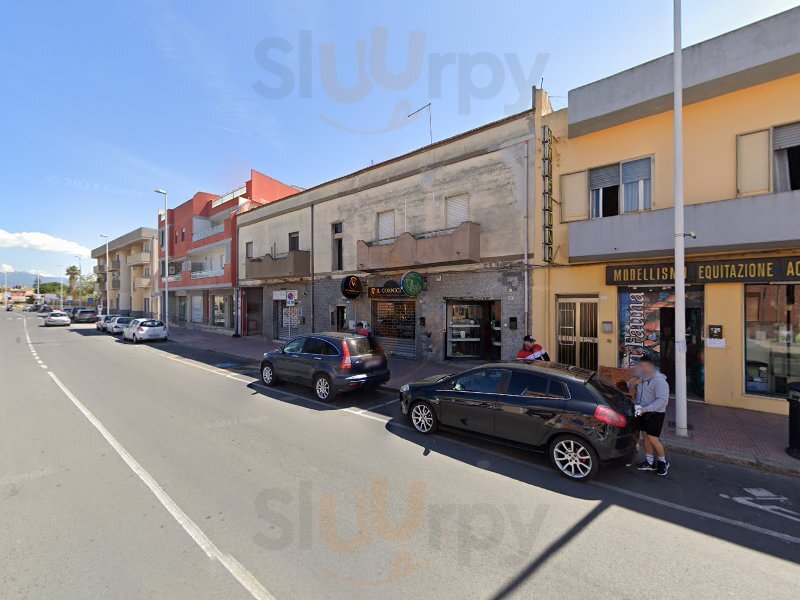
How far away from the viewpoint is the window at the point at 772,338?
24.8 ft

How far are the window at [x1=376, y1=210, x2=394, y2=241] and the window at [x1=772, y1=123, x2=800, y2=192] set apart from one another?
420 inches

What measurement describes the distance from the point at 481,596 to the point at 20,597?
3477 millimetres

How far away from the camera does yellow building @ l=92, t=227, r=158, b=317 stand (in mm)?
37031

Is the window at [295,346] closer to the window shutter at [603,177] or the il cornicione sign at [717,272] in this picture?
the il cornicione sign at [717,272]

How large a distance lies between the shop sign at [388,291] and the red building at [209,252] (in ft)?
39.1

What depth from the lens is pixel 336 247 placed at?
55.6 ft

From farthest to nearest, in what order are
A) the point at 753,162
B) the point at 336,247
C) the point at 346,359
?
the point at 336,247 < the point at 346,359 < the point at 753,162

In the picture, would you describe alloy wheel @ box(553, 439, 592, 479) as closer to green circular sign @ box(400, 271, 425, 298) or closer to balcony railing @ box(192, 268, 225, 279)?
green circular sign @ box(400, 271, 425, 298)

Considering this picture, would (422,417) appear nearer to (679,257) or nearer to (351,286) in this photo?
(679,257)

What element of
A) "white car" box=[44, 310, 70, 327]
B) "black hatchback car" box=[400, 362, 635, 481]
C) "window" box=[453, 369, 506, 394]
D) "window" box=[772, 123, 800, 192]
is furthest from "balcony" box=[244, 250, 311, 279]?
"white car" box=[44, 310, 70, 327]

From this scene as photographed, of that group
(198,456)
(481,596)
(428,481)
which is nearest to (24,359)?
(198,456)

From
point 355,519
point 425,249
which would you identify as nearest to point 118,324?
point 425,249

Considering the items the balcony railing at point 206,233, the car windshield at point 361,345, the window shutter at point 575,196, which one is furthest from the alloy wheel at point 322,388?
the balcony railing at point 206,233

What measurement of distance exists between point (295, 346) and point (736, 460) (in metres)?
8.83
